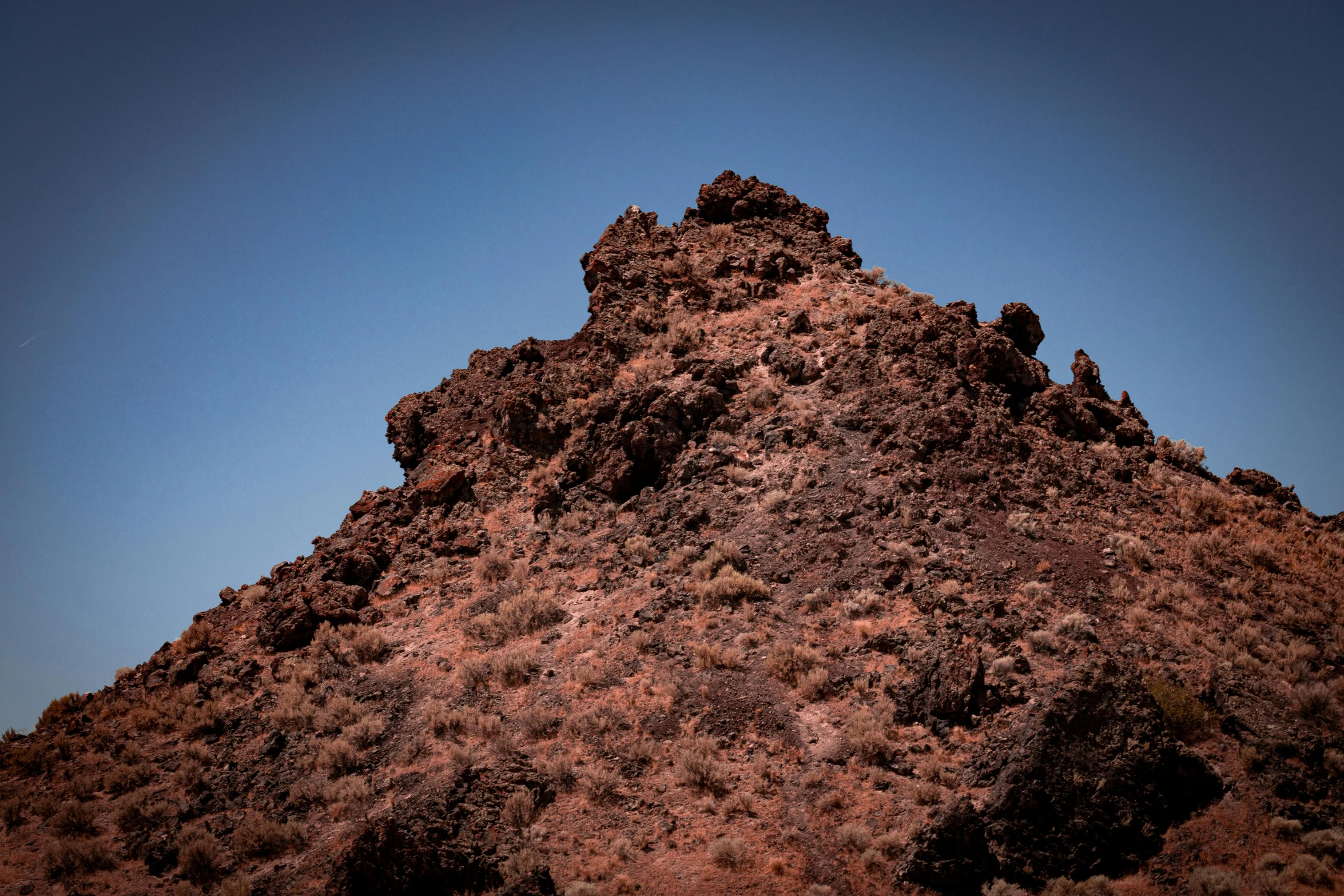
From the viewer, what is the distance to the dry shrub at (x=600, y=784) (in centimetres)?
1375

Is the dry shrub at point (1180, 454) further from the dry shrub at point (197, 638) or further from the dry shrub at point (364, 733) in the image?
the dry shrub at point (197, 638)

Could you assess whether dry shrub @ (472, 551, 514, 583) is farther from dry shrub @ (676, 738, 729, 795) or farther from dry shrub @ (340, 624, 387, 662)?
dry shrub @ (676, 738, 729, 795)

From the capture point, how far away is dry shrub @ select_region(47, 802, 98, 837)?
15.5 meters

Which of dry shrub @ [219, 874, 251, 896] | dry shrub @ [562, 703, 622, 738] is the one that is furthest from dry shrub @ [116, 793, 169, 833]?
dry shrub @ [562, 703, 622, 738]

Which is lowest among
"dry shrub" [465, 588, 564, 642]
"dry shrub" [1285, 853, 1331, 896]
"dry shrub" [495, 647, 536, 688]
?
"dry shrub" [1285, 853, 1331, 896]

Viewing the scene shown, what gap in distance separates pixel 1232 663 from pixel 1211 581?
2806mm

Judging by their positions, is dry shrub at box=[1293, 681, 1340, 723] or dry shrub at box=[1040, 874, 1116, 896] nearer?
dry shrub at box=[1040, 874, 1116, 896]

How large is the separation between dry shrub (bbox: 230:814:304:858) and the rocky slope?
0.06 meters

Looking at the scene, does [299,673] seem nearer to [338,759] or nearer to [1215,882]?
[338,759]

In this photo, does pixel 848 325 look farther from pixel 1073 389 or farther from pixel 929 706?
pixel 929 706

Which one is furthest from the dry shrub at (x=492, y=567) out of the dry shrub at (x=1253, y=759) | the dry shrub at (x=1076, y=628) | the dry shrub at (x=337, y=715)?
the dry shrub at (x=1253, y=759)

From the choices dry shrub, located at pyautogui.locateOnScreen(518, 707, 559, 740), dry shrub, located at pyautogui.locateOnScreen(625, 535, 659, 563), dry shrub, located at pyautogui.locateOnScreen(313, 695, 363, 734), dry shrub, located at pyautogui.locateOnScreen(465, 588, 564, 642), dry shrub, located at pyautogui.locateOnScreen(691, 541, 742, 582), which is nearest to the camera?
dry shrub, located at pyautogui.locateOnScreen(518, 707, 559, 740)

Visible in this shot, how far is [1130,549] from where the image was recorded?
17.6m

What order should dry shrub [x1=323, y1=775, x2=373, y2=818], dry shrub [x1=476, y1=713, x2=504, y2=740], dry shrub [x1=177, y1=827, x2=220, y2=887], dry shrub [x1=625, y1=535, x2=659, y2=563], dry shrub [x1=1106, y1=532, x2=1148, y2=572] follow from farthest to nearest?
dry shrub [x1=625, y1=535, x2=659, y2=563]
dry shrub [x1=1106, y1=532, x2=1148, y2=572]
dry shrub [x1=476, y1=713, x2=504, y2=740]
dry shrub [x1=323, y1=775, x2=373, y2=818]
dry shrub [x1=177, y1=827, x2=220, y2=887]
